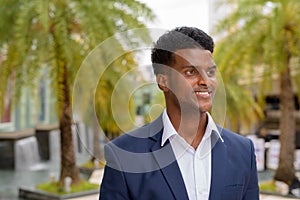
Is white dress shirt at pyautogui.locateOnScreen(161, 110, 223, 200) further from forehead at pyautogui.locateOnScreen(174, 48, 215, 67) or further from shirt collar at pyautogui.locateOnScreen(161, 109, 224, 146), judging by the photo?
forehead at pyautogui.locateOnScreen(174, 48, 215, 67)

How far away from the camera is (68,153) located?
832 cm

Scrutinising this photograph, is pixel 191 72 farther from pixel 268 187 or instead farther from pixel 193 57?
pixel 268 187

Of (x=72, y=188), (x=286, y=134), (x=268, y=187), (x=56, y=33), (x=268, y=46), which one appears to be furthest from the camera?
(x=286, y=134)

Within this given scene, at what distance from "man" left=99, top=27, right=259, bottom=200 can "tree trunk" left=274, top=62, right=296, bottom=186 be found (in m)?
7.50

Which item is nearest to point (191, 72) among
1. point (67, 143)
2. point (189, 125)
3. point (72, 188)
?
point (189, 125)

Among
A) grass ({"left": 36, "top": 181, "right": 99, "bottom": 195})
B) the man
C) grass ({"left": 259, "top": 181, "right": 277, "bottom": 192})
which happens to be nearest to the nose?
the man

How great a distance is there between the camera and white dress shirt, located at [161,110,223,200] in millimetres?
1272

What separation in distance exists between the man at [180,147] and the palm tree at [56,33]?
5081 millimetres

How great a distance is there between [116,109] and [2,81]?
6.42 m

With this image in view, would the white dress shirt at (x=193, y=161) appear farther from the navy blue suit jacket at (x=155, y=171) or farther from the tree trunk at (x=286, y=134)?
the tree trunk at (x=286, y=134)

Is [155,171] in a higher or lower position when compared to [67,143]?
higher

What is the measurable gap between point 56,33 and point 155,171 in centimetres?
593

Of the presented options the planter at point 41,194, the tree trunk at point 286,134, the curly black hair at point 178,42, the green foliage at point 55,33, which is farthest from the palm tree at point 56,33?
the curly black hair at point 178,42

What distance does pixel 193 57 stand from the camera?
4.00 ft
